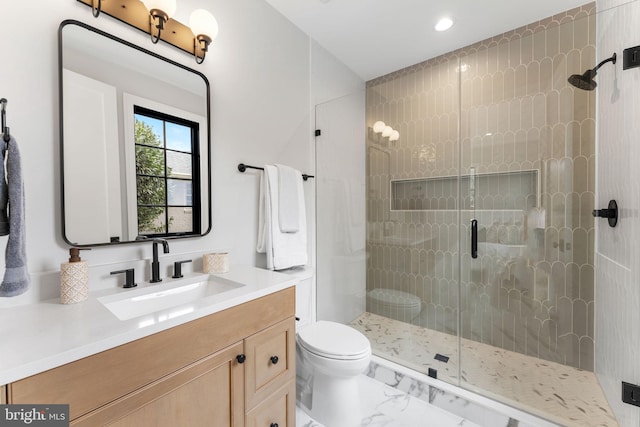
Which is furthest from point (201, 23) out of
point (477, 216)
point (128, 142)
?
point (477, 216)

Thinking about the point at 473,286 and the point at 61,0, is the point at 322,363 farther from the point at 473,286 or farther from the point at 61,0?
the point at 61,0

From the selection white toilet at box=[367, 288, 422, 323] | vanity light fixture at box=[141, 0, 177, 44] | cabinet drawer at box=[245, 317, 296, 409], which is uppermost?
vanity light fixture at box=[141, 0, 177, 44]

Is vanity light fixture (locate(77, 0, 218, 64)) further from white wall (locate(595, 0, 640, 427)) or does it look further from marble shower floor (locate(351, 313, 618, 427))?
marble shower floor (locate(351, 313, 618, 427))

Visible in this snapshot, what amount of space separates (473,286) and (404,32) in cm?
204

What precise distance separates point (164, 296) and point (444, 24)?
2.51 metres

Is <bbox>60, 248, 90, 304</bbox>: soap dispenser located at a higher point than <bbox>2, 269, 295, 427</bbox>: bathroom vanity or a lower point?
higher

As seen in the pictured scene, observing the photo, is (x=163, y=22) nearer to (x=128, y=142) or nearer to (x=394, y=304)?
(x=128, y=142)

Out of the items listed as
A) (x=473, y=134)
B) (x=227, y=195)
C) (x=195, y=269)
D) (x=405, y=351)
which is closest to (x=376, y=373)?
(x=405, y=351)

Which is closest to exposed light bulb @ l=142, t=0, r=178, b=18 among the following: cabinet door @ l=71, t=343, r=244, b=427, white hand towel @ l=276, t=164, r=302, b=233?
white hand towel @ l=276, t=164, r=302, b=233

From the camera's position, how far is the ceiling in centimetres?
183

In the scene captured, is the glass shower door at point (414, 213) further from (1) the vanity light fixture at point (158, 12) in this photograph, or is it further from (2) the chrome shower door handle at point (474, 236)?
(1) the vanity light fixture at point (158, 12)

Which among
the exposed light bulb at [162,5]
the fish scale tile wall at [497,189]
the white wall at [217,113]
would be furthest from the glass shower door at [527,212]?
the exposed light bulb at [162,5]

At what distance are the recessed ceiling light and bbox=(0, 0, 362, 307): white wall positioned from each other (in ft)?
3.19

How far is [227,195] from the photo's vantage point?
158 centimetres
